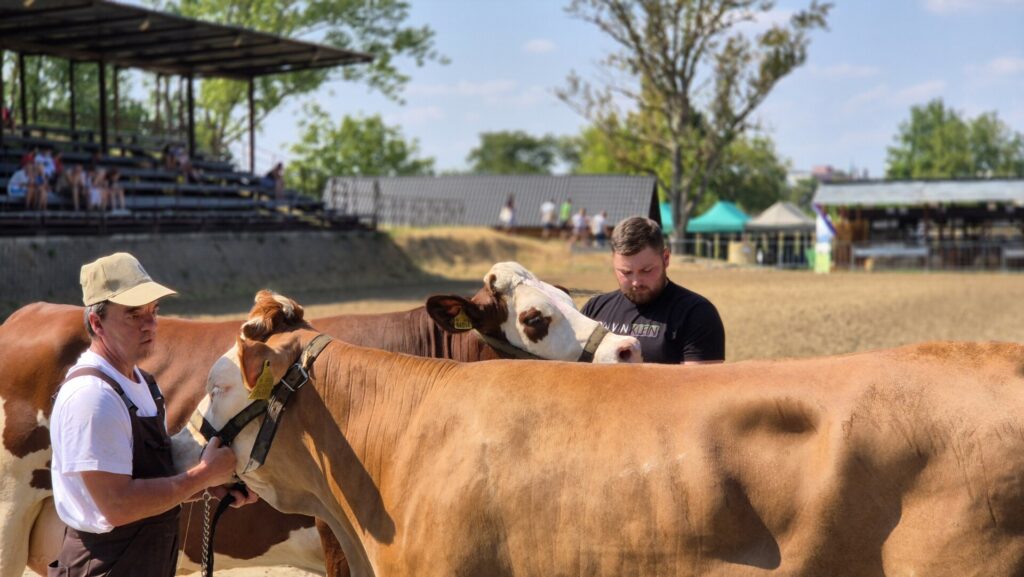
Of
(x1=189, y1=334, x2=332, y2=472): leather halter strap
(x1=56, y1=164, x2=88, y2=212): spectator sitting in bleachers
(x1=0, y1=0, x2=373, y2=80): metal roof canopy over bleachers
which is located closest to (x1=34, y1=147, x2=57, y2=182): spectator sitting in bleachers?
(x1=56, y1=164, x2=88, y2=212): spectator sitting in bleachers

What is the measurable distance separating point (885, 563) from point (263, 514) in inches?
121

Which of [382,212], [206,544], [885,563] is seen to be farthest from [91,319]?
[382,212]

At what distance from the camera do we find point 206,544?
4.13 meters

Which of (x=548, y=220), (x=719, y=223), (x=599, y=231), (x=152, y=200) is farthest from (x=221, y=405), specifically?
(x=719, y=223)

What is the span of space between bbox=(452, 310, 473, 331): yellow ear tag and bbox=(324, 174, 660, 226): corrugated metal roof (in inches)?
1649

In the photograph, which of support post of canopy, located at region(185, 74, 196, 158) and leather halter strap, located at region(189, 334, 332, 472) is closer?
leather halter strap, located at region(189, 334, 332, 472)

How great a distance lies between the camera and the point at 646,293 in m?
4.88

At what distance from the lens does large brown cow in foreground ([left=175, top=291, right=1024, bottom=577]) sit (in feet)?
9.45

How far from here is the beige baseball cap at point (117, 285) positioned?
135 inches

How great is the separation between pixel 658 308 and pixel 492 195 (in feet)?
165

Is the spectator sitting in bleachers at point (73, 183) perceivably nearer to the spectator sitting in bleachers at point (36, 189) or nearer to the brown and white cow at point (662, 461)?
the spectator sitting in bleachers at point (36, 189)

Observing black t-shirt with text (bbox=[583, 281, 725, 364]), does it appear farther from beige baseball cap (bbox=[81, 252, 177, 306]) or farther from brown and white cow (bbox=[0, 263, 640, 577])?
beige baseball cap (bbox=[81, 252, 177, 306])

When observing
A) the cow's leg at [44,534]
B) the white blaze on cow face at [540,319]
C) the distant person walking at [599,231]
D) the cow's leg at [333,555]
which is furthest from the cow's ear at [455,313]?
the distant person walking at [599,231]

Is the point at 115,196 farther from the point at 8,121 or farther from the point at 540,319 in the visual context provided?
the point at 540,319
